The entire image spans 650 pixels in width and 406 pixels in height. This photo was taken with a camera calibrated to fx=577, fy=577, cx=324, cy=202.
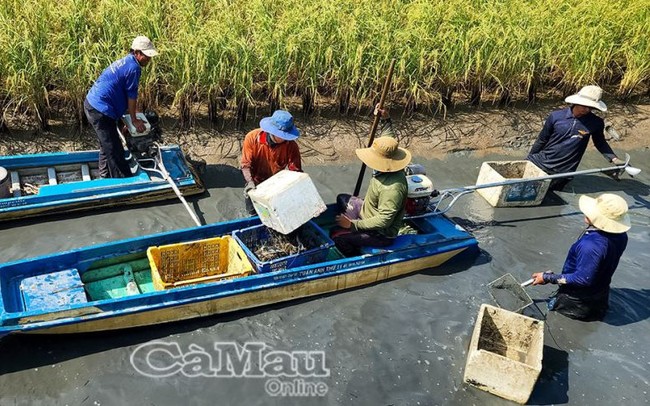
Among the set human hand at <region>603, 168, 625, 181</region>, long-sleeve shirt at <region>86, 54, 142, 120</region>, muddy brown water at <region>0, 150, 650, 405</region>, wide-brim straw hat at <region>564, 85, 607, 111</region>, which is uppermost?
wide-brim straw hat at <region>564, 85, 607, 111</region>

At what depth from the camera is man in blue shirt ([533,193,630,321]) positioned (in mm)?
5023

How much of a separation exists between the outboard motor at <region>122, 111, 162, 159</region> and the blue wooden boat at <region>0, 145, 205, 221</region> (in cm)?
15

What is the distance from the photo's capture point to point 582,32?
9.18 m

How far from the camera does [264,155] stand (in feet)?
20.1

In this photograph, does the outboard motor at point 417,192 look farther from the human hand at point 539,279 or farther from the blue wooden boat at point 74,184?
the blue wooden boat at point 74,184

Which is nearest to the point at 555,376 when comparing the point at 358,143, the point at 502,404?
the point at 502,404

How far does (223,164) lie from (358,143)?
1999 mm

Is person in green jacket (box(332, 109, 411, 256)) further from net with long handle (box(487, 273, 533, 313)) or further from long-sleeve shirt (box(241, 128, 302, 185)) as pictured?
net with long handle (box(487, 273, 533, 313))

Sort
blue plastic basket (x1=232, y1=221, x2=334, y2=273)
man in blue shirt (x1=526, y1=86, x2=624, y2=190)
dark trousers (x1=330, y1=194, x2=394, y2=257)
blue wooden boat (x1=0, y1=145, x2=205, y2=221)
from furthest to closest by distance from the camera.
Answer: man in blue shirt (x1=526, y1=86, x2=624, y2=190)
blue wooden boat (x1=0, y1=145, x2=205, y2=221)
dark trousers (x1=330, y1=194, x2=394, y2=257)
blue plastic basket (x1=232, y1=221, x2=334, y2=273)

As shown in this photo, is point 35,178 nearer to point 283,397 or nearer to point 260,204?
point 260,204

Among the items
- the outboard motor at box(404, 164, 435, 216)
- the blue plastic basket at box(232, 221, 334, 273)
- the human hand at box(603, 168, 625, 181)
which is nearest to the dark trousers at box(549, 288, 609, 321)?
the outboard motor at box(404, 164, 435, 216)

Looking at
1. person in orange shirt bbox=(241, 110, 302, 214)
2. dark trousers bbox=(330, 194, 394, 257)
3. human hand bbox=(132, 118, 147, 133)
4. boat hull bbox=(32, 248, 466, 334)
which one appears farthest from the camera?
human hand bbox=(132, 118, 147, 133)

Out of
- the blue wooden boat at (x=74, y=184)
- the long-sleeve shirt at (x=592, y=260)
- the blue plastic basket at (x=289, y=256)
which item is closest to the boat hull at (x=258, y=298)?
the blue plastic basket at (x=289, y=256)

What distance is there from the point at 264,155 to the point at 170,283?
1.66 metres
